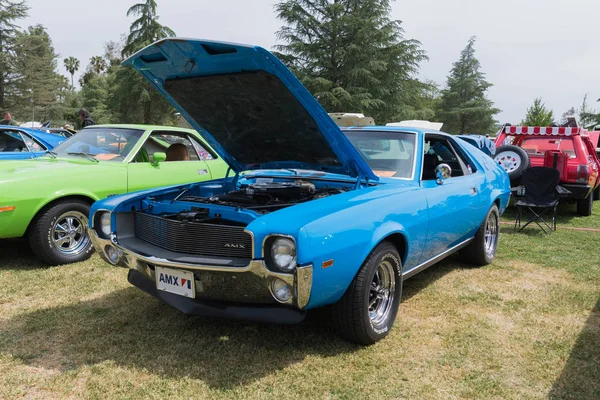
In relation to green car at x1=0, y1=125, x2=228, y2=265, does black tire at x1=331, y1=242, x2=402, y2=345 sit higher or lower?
lower

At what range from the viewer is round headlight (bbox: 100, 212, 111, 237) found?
3.47 meters

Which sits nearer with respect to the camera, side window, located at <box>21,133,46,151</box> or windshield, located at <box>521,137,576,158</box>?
side window, located at <box>21,133,46,151</box>

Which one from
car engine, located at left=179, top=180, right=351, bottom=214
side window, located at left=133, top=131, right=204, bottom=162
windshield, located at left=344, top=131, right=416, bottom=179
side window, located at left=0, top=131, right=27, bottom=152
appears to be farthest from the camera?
side window, located at left=0, top=131, right=27, bottom=152

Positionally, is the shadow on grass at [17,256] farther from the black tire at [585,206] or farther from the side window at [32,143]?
the black tire at [585,206]

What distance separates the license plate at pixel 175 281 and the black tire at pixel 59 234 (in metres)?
2.34

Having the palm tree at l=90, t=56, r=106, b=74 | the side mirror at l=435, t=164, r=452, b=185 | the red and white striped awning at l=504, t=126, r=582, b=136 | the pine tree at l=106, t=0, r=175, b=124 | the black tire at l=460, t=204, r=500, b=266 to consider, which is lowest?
the black tire at l=460, t=204, r=500, b=266

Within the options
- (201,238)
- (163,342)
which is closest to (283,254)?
(201,238)

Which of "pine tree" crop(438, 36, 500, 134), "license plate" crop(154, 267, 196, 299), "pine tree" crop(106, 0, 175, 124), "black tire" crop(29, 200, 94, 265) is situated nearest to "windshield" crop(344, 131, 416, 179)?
"license plate" crop(154, 267, 196, 299)

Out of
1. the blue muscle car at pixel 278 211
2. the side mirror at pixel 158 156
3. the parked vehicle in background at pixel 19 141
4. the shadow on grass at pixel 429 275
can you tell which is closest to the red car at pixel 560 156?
the shadow on grass at pixel 429 275

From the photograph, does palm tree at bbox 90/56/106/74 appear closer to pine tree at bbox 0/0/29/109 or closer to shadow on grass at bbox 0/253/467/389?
pine tree at bbox 0/0/29/109

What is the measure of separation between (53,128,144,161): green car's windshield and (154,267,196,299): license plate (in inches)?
117

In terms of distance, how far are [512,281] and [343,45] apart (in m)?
24.1

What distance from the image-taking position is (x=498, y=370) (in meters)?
2.93

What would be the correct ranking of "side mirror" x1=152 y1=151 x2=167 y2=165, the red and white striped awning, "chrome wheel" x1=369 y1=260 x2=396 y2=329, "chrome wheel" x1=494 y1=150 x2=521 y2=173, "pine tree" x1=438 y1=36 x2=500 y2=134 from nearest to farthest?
"chrome wheel" x1=369 y1=260 x2=396 y2=329 < "side mirror" x1=152 y1=151 x2=167 y2=165 < "chrome wheel" x1=494 y1=150 x2=521 y2=173 < the red and white striped awning < "pine tree" x1=438 y1=36 x2=500 y2=134
